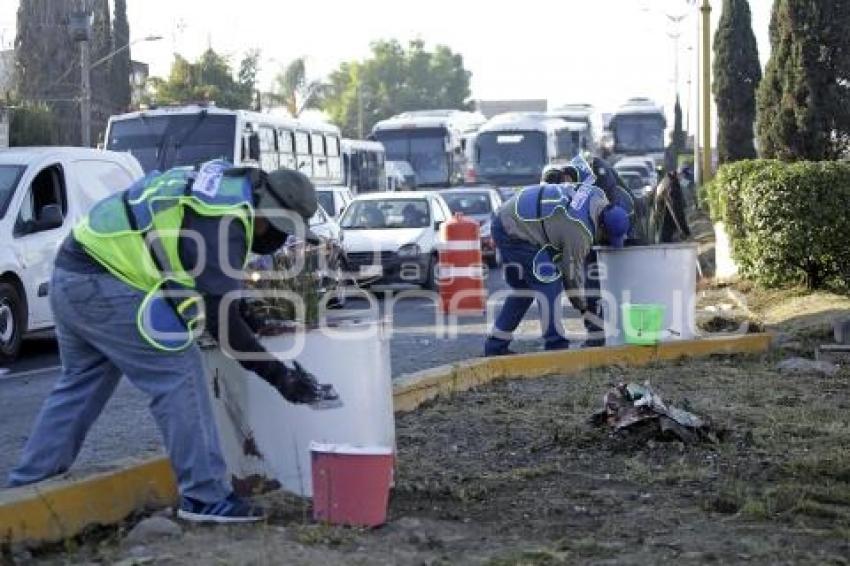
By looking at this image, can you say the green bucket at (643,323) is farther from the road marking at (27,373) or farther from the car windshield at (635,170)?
the car windshield at (635,170)

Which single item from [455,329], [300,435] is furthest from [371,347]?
[455,329]

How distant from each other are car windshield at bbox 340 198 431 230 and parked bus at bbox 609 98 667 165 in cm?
2857

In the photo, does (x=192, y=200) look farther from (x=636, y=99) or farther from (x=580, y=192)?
(x=636, y=99)

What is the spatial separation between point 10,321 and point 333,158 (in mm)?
19924

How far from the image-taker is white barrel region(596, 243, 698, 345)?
1075 centimetres

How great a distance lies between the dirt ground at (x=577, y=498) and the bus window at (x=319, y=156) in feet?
72.1

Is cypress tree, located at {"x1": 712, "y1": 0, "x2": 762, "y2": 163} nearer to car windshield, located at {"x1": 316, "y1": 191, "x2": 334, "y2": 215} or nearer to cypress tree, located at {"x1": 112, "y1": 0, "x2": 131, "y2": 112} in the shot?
car windshield, located at {"x1": 316, "y1": 191, "x2": 334, "y2": 215}

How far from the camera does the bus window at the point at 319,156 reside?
30.1 m

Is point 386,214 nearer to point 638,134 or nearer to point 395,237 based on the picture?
point 395,237

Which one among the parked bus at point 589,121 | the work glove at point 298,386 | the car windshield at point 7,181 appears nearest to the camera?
the work glove at point 298,386

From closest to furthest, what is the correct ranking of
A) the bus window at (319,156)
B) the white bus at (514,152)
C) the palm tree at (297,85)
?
the bus window at (319,156), the white bus at (514,152), the palm tree at (297,85)

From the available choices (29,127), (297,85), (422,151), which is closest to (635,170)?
(422,151)

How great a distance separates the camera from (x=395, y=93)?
121 m

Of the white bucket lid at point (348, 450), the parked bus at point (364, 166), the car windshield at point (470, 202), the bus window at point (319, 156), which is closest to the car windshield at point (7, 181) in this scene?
the white bucket lid at point (348, 450)
